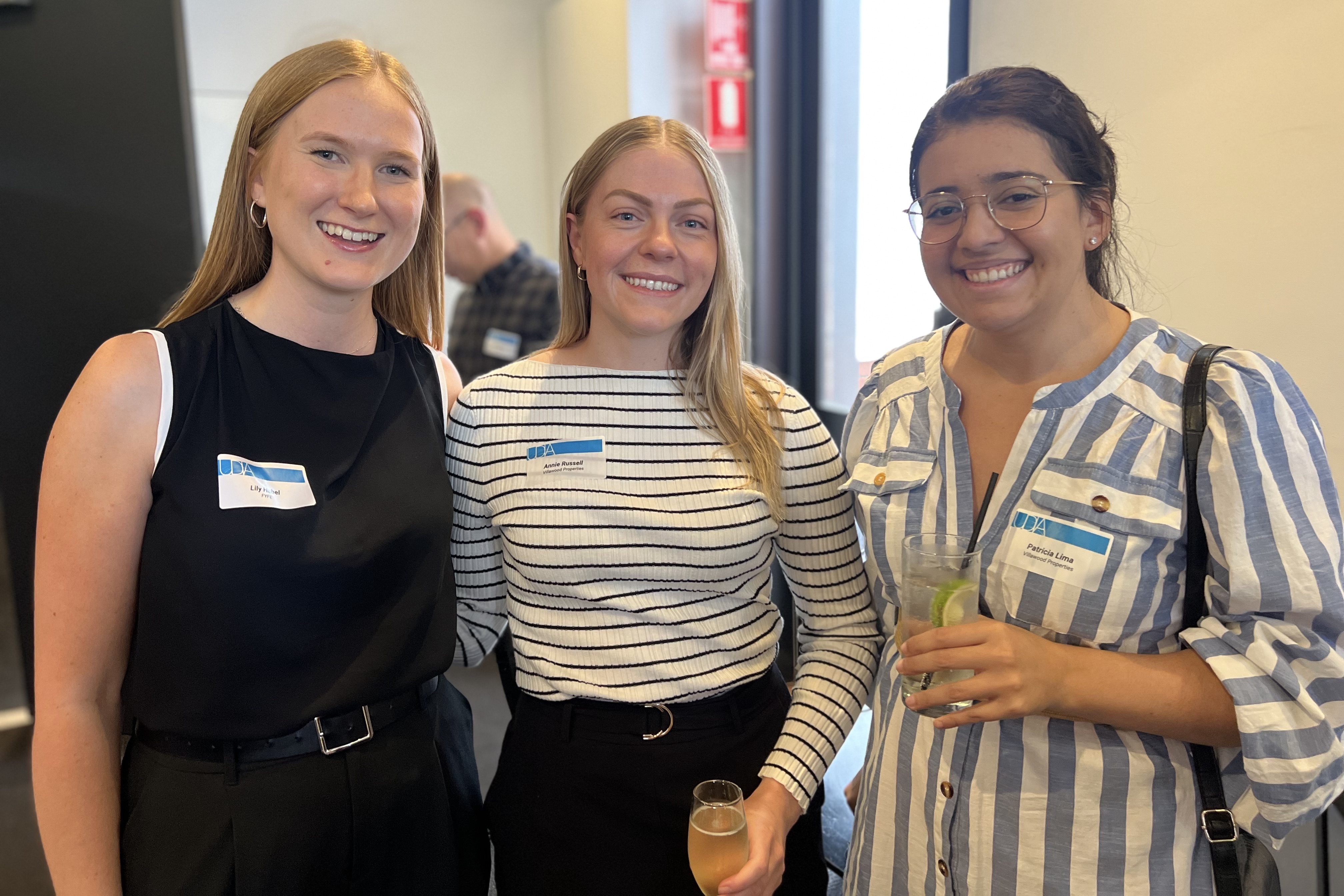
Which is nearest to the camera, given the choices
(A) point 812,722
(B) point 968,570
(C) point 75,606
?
(B) point 968,570

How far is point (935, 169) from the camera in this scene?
50.6 inches

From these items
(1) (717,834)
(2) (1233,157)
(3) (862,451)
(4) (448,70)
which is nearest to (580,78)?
(4) (448,70)

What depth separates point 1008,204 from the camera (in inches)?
48.3

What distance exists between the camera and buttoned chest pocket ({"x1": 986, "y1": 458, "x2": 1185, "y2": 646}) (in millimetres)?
1121

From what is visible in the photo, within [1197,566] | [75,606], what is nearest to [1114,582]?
[1197,566]

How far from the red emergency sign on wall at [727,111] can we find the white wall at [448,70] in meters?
1.76

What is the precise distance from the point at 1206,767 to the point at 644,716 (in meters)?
0.78

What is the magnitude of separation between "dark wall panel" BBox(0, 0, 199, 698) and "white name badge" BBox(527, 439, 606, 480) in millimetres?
1982

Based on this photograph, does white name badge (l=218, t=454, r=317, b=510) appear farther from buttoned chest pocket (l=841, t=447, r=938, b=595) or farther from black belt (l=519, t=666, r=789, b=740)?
buttoned chest pocket (l=841, t=447, r=938, b=595)

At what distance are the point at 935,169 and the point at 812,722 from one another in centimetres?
88

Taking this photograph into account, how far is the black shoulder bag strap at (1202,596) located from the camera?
1111 mm

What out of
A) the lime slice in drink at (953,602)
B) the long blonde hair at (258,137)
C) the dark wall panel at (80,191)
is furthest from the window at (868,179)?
the lime slice in drink at (953,602)

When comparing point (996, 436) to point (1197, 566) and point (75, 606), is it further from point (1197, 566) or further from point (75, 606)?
point (75, 606)

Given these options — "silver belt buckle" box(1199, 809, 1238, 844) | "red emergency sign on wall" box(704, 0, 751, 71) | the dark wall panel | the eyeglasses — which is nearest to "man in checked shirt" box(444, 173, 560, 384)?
the dark wall panel
